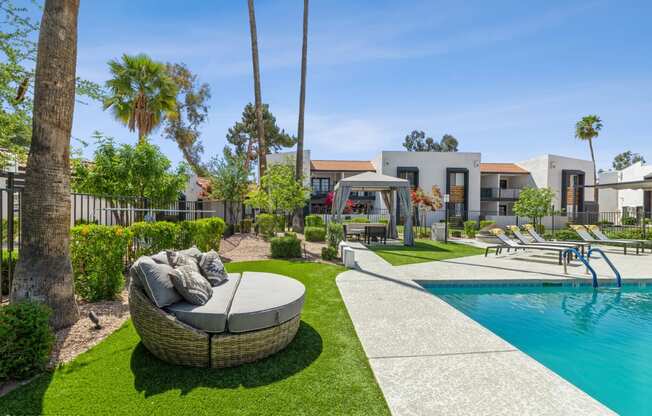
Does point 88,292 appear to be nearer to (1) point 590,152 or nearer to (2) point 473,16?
(2) point 473,16

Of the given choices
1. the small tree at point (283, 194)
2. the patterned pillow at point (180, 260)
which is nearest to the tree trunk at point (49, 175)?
Result: the patterned pillow at point (180, 260)

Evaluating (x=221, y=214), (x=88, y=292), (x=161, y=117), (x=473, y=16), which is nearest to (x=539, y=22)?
(x=473, y=16)

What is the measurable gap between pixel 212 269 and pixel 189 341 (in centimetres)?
146

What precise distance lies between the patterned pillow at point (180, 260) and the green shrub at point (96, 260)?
174 cm

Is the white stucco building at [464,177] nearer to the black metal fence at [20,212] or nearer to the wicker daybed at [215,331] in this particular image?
the black metal fence at [20,212]

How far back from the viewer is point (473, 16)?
9117 mm

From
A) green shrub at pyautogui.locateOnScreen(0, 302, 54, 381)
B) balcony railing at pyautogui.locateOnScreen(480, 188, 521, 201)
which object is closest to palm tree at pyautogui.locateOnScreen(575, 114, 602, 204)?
balcony railing at pyautogui.locateOnScreen(480, 188, 521, 201)

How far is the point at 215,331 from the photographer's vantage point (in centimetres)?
311

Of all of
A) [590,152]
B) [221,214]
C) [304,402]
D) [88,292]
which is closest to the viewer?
[304,402]

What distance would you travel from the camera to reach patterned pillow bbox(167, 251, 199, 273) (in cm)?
404

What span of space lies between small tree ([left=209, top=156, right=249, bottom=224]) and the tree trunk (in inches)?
546

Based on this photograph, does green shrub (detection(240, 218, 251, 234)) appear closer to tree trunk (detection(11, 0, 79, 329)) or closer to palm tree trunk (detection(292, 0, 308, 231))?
palm tree trunk (detection(292, 0, 308, 231))

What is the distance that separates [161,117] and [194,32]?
8.05 metres

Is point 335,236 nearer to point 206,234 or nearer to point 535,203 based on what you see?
point 206,234
